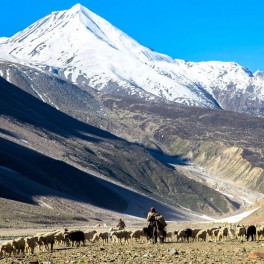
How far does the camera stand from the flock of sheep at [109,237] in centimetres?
3469

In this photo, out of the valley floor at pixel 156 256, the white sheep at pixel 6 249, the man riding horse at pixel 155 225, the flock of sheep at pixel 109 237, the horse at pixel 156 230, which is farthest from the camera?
the horse at pixel 156 230

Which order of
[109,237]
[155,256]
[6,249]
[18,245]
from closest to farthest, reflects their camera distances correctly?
1. [155,256]
2. [6,249]
3. [18,245]
4. [109,237]

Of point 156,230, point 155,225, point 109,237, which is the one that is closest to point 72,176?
point 109,237

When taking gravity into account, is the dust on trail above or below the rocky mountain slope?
below

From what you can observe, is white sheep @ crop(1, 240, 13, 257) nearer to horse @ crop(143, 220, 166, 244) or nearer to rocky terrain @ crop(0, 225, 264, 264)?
rocky terrain @ crop(0, 225, 264, 264)

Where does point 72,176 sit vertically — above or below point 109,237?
above

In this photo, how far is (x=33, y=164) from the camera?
132 metres

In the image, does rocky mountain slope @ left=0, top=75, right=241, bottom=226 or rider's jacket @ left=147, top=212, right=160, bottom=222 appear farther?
rocky mountain slope @ left=0, top=75, right=241, bottom=226

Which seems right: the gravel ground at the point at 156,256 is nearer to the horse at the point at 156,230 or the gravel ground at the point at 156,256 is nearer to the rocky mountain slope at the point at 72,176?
the horse at the point at 156,230

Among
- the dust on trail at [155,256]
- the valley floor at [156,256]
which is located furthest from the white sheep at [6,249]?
the dust on trail at [155,256]

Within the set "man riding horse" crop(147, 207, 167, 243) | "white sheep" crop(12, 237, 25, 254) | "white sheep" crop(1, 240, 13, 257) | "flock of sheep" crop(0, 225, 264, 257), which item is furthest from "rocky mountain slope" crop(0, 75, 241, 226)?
"white sheep" crop(1, 240, 13, 257)

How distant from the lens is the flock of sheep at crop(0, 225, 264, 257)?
34688 millimetres

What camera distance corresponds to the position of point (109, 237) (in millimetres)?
45875

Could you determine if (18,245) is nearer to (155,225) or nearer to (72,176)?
(155,225)
